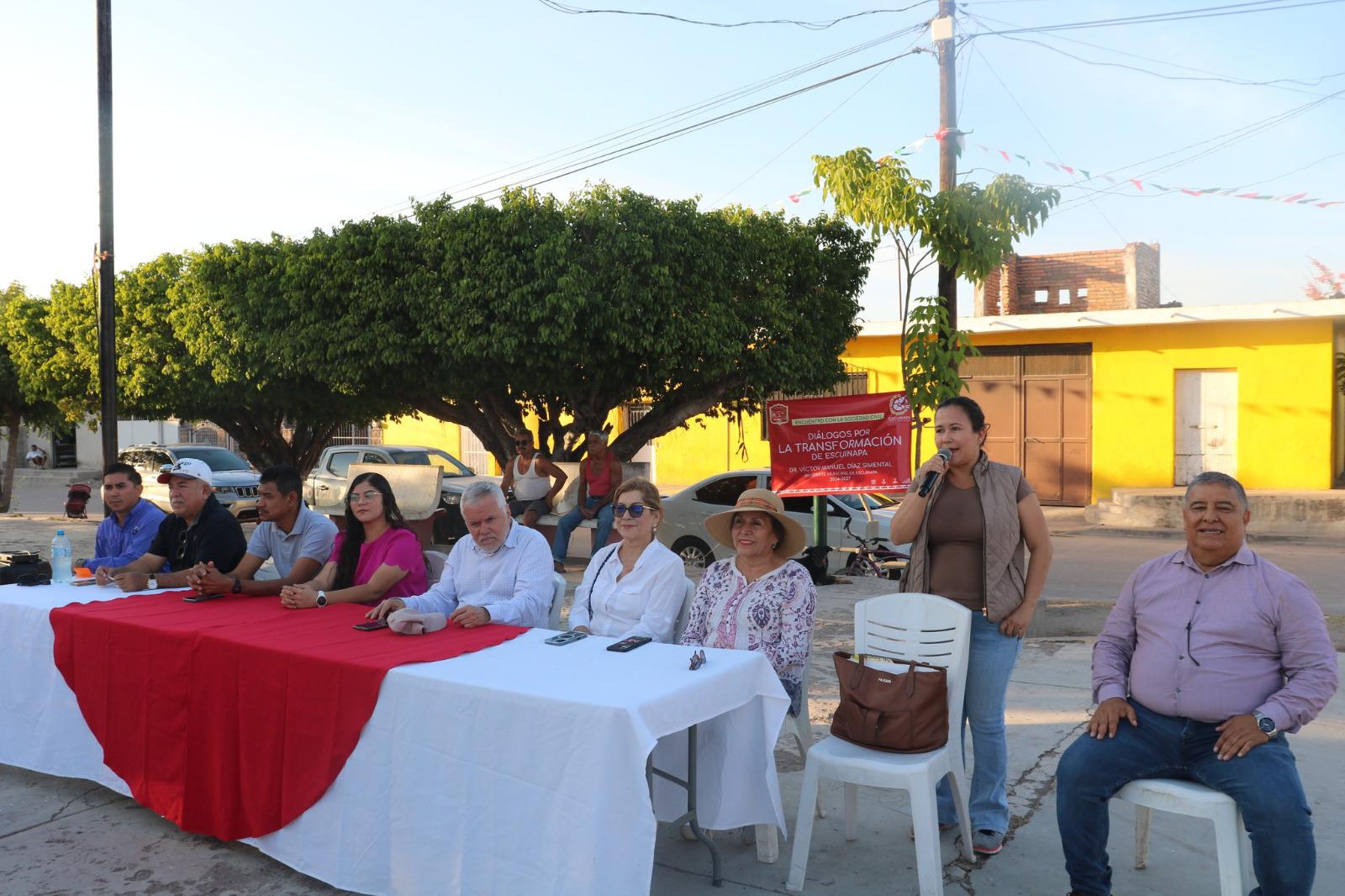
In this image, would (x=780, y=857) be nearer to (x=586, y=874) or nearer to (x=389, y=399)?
(x=586, y=874)

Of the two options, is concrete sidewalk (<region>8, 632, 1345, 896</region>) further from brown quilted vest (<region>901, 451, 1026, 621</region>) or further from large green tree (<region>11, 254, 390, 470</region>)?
large green tree (<region>11, 254, 390, 470</region>)

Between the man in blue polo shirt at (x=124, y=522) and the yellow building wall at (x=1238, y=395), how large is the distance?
57.3 ft

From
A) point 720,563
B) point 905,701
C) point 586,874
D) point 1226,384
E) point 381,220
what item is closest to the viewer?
point 586,874

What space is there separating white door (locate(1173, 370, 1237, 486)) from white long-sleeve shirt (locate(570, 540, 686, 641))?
A: 1701cm

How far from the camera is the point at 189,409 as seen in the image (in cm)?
1805

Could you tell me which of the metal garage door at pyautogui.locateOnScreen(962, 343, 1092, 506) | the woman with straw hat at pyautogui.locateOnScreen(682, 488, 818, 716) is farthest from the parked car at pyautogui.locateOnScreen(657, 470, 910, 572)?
the metal garage door at pyautogui.locateOnScreen(962, 343, 1092, 506)

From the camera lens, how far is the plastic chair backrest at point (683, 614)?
187 inches

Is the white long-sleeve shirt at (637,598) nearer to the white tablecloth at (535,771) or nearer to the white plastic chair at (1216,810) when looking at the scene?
the white tablecloth at (535,771)

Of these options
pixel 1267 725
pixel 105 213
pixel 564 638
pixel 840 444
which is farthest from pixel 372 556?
pixel 105 213

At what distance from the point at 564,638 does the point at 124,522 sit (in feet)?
11.9

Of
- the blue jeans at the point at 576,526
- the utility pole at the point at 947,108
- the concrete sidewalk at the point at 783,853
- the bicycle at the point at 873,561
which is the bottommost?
the concrete sidewalk at the point at 783,853

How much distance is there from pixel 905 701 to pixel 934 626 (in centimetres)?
48

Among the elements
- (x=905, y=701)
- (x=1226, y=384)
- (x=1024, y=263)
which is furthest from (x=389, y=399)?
(x=1024, y=263)

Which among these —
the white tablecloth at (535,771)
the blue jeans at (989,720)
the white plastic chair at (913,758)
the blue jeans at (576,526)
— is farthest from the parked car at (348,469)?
the blue jeans at (989,720)
